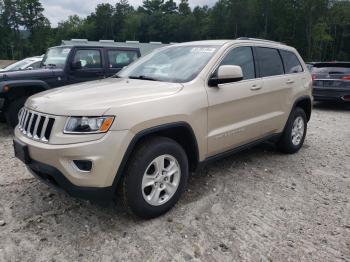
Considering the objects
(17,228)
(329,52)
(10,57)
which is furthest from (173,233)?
(10,57)

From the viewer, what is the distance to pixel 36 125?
3.12m

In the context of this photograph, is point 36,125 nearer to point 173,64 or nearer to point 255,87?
point 173,64

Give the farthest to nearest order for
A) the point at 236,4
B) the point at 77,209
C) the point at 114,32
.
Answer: the point at 114,32, the point at 236,4, the point at 77,209

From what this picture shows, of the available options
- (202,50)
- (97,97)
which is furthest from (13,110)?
(202,50)

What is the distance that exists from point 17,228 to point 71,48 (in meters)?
5.13

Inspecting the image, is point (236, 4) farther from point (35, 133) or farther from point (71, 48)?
point (35, 133)

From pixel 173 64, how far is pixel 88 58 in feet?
13.8

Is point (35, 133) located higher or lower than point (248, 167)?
higher

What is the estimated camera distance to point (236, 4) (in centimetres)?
6825

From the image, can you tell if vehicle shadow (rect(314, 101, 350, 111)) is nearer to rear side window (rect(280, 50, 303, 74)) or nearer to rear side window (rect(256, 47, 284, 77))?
rear side window (rect(280, 50, 303, 74))

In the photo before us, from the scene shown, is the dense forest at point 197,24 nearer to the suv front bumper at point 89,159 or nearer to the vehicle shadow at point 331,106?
the vehicle shadow at point 331,106

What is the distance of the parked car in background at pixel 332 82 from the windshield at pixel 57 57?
23.8ft

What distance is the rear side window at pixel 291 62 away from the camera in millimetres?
5246

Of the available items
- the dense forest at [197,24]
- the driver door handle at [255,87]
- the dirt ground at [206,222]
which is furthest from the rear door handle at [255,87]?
the dense forest at [197,24]
